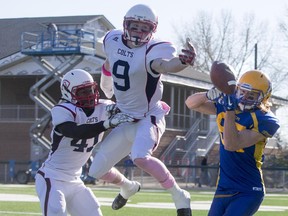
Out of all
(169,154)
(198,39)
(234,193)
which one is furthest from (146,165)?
(198,39)

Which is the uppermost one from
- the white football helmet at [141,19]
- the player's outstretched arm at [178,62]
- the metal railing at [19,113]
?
the white football helmet at [141,19]

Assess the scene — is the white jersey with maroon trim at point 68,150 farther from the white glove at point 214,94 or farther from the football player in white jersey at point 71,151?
the white glove at point 214,94

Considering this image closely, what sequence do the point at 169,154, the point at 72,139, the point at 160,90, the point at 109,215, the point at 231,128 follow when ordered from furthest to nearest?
the point at 169,154 < the point at 109,215 < the point at 160,90 < the point at 72,139 < the point at 231,128

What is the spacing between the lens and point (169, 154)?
37562 mm

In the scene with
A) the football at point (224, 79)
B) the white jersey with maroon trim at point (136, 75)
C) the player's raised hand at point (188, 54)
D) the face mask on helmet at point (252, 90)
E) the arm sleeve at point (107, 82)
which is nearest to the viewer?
the football at point (224, 79)

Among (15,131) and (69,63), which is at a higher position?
(69,63)

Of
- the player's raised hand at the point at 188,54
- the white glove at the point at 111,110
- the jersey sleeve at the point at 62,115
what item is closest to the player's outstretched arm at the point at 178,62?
the player's raised hand at the point at 188,54

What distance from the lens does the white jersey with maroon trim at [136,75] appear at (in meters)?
8.47

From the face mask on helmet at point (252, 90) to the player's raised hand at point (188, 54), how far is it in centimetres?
83

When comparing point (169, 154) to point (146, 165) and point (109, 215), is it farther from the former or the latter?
point (146, 165)

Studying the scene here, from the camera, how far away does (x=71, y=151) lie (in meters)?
8.27

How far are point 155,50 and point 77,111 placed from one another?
103cm

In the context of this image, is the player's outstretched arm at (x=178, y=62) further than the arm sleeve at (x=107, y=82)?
No

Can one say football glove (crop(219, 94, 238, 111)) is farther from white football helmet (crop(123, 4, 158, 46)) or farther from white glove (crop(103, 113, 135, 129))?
white football helmet (crop(123, 4, 158, 46))
